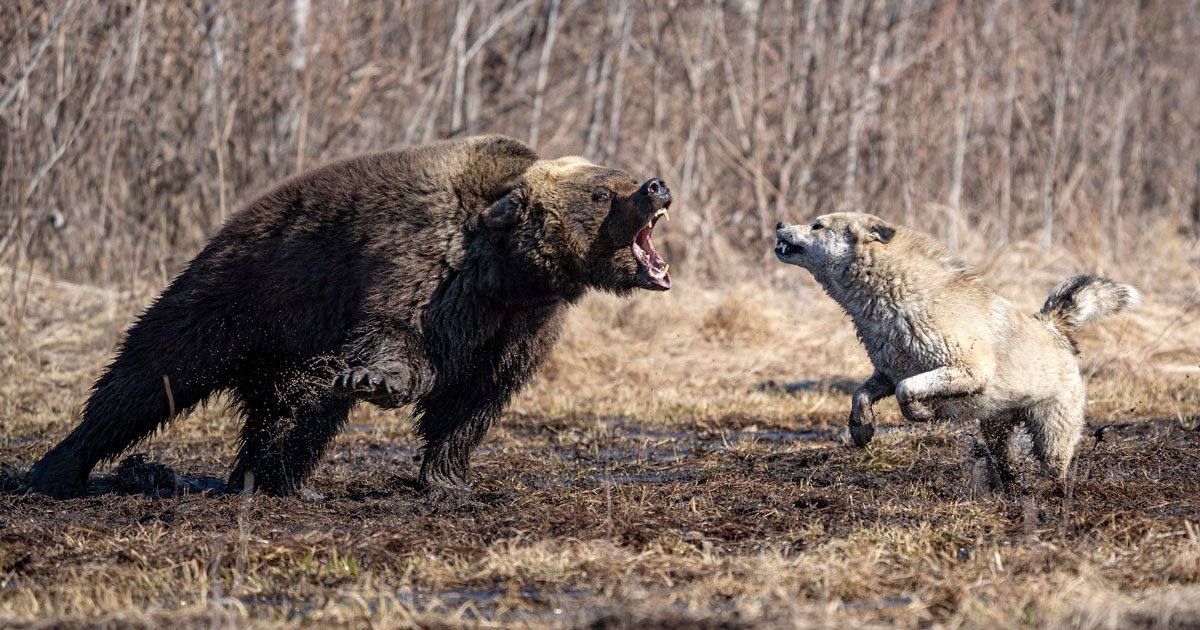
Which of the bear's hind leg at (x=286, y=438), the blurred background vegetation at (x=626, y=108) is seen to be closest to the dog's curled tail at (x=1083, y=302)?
the bear's hind leg at (x=286, y=438)

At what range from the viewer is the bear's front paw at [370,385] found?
20.3ft

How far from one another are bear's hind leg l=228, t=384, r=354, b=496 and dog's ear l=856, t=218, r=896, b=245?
2.73m

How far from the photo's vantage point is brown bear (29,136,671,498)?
6445 mm

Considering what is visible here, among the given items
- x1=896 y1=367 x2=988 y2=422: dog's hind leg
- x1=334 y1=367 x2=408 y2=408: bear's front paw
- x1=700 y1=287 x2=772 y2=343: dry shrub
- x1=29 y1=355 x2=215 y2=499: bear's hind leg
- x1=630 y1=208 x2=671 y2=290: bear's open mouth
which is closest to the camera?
x1=334 y1=367 x2=408 y2=408: bear's front paw

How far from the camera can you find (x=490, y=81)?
15.7 meters

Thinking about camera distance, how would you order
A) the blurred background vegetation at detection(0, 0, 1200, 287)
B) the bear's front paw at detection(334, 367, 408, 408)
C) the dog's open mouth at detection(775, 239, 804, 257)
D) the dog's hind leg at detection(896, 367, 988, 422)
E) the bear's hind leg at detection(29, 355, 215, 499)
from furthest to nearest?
the blurred background vegetation at detection(0, 0, 1200, 287) → the dog's open mouth at detection(775, 239, 804, 257) → the bear's hind leg at detection(29, 355, 215, 499) → the dog's hind leg at detection(896, 367, 988, 422) → the bear's front paw at detection(334, 367, 408, 408)

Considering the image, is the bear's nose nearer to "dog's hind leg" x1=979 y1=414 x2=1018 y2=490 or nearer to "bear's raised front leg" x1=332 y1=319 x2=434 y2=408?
"bear's raised front leg" x1=332 y1=319 x2=434 y2=408

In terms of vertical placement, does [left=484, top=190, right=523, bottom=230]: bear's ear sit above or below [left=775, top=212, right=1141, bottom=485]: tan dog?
above

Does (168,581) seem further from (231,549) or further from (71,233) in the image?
(71,233)

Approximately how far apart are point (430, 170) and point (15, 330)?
566cm

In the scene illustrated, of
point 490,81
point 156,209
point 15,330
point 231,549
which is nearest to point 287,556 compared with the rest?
point 231,549

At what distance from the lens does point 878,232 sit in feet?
22.9

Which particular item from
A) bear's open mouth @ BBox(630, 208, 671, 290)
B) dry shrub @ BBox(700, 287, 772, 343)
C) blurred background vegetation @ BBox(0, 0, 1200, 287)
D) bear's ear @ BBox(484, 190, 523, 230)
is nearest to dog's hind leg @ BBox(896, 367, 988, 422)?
bear's open mouth @ BBox(630, 208, 671, 290)

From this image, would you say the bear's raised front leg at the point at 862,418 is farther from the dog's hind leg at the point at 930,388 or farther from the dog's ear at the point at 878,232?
the dog's ear at the point at 878,232
